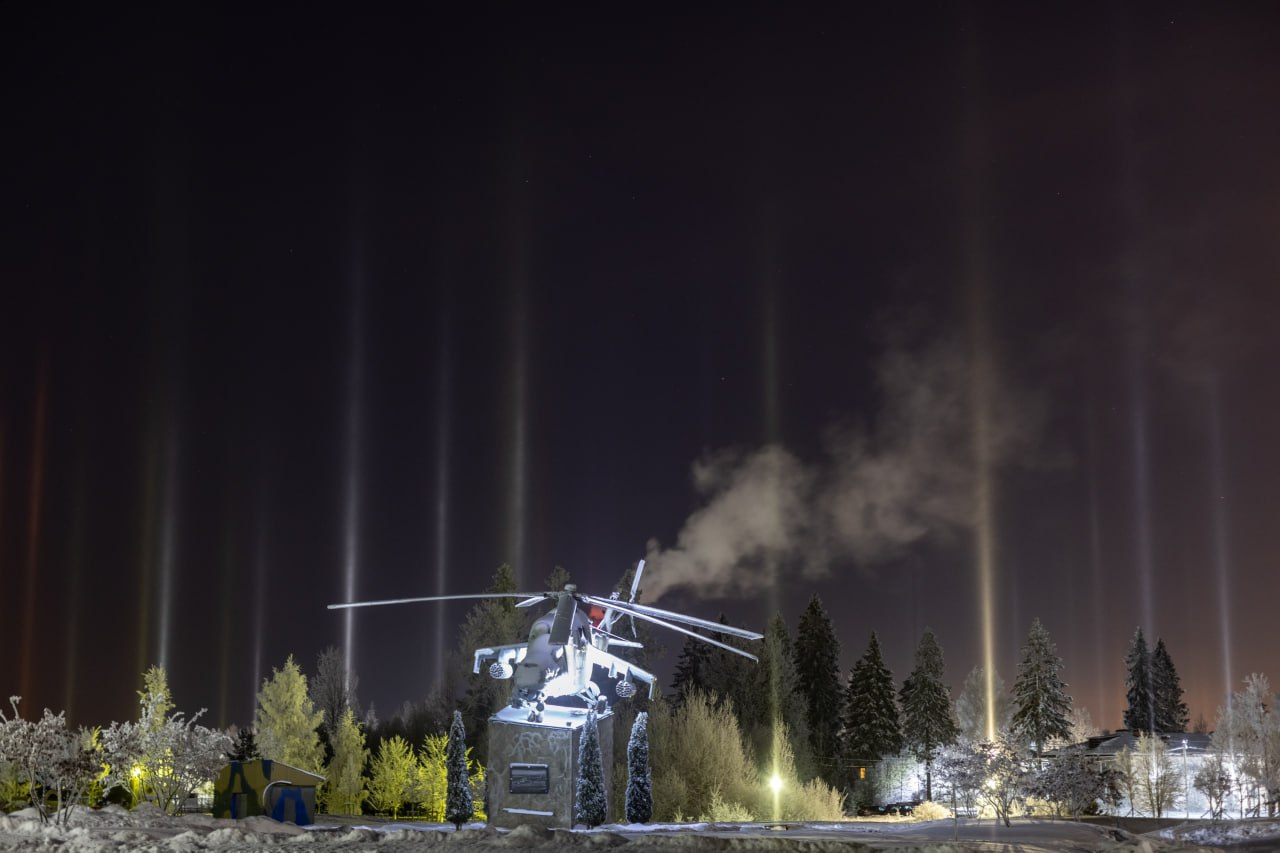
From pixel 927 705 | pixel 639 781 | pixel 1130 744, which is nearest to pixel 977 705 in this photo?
pixel 927 705

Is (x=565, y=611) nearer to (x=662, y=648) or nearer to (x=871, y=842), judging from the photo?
(x=871, y=842)

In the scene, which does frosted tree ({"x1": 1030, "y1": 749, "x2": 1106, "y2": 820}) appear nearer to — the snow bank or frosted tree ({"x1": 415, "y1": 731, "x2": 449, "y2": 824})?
the snow bank

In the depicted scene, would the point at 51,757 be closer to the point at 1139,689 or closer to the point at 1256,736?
the point at 1256,736

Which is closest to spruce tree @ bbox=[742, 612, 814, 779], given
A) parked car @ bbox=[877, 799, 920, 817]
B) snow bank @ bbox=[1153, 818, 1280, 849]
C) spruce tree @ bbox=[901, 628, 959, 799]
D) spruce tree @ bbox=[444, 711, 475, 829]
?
parked car @ bbox=[877, 799, 920, 817]

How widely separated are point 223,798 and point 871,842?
1979 cm

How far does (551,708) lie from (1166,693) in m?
63.2

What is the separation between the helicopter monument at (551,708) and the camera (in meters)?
24.6

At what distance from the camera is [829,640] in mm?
66938

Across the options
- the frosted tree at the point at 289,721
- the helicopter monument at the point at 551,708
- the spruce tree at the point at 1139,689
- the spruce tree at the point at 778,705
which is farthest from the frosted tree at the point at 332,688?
the spruce tree at the point at 1139,689

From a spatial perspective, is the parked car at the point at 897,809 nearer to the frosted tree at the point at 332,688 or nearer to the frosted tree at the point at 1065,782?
the frosted tree at the point at 1065,782

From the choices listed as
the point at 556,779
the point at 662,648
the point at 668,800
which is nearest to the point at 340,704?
the point at 662,648

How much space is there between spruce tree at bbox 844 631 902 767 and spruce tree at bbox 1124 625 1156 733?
1799 centimetres

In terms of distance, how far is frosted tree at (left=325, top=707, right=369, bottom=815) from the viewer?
48.6 meters

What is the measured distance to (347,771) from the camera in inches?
1914
